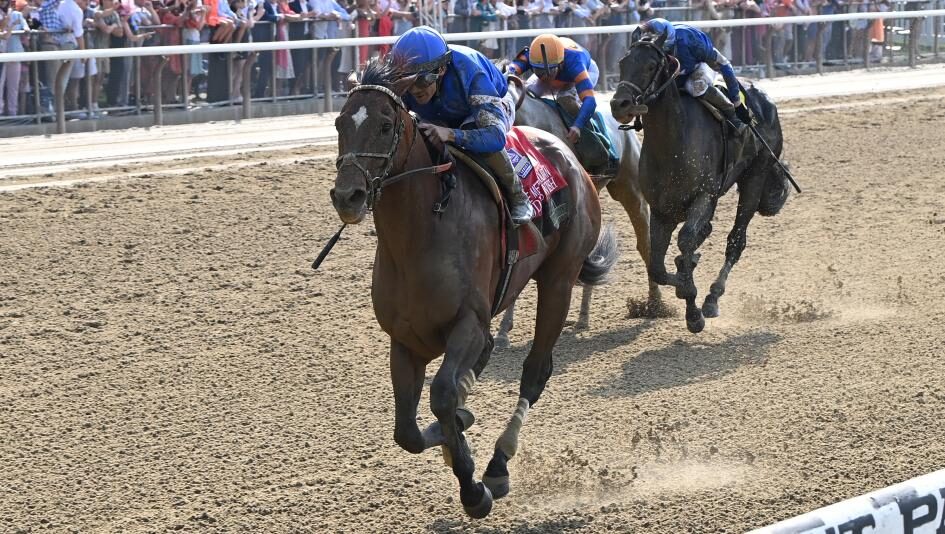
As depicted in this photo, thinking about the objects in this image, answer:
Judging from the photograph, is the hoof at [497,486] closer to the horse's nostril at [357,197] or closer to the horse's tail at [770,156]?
the horse's nostril at [357,197]

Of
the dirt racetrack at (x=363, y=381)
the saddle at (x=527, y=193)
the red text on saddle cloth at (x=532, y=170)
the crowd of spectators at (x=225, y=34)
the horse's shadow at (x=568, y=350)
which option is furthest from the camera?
the crowd of spectators at (x=225, y=34)

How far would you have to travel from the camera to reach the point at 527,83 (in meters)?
8.84

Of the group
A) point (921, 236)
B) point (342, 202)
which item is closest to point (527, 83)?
point (921, 236)

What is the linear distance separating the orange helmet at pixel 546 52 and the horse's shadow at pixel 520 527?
3926mm

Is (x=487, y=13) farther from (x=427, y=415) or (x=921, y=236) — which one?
(x=427, y=415)

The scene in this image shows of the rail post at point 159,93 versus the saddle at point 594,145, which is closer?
the saddle at point 594,145

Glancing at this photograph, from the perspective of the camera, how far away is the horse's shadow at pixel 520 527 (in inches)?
203

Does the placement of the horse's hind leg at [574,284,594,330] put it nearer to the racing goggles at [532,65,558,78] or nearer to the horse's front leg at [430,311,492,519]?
the racing goggles at [532,65,558,78]

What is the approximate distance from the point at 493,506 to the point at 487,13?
37.3 feet

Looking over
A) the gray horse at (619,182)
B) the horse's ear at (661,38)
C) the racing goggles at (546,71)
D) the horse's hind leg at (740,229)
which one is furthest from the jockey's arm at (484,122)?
the horse's hind leg at (740,229)

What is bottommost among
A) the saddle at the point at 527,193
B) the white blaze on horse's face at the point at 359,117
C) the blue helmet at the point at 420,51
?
the saddle at the point at 527,193

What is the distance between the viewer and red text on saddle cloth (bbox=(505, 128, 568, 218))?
18.6 feet

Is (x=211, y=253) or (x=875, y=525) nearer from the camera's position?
(x=875, y=525)

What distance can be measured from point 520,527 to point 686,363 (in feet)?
8.62
